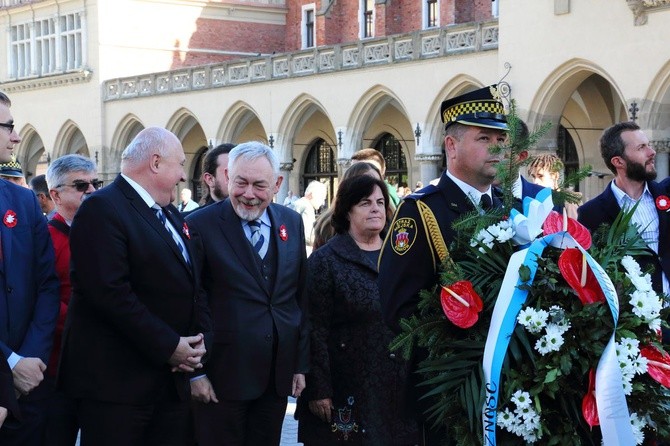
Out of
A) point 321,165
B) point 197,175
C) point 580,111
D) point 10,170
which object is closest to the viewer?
point 10,170

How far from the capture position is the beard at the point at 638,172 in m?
6.33

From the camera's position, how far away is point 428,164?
2991 centimetres

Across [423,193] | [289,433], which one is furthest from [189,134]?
[423,193]

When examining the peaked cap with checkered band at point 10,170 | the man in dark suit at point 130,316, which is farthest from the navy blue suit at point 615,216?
the peaked cap with checkered band at point 10,170

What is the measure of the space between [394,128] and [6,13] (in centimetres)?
1849

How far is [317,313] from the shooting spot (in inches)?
236

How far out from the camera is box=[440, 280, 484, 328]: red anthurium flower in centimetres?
389

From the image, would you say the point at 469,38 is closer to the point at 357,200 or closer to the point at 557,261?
the point at 357,200

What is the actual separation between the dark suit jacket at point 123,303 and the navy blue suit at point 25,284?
14 centimetres

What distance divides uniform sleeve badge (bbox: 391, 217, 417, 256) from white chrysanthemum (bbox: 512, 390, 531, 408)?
0.85 m

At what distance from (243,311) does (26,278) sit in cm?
102

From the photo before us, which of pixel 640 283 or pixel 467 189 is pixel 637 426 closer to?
pixel 640 283

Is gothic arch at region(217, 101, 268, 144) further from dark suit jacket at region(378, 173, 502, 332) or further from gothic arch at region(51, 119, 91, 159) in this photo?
dark suit jacket at region(378, 173, 502, 332)

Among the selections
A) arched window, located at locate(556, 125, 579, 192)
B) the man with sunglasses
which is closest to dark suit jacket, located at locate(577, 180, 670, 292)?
the man with sunglasses
